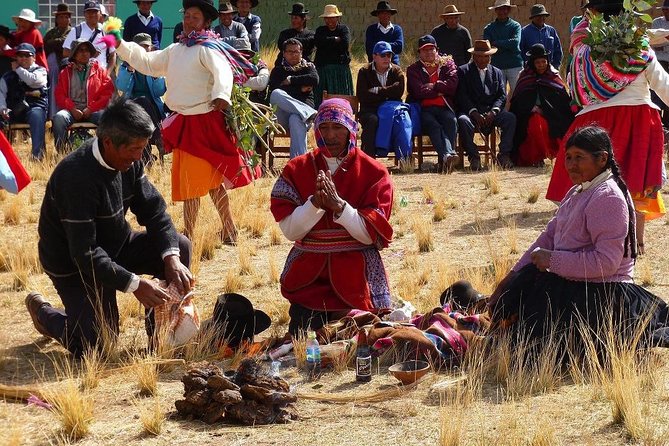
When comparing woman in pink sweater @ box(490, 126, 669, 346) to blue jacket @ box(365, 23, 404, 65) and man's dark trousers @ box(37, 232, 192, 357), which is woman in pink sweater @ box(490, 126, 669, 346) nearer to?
man's dark trousers @ box(37, 232, 192, 357)

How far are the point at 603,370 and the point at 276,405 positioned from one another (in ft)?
5.35

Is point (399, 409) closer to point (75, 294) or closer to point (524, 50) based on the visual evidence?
point (75, 294)

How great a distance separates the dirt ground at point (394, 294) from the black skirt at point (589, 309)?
0.24m

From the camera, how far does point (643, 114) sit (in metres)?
8.45

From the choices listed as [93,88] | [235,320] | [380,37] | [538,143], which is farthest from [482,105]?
[235,320]

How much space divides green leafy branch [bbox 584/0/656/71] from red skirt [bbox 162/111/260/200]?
2924mm

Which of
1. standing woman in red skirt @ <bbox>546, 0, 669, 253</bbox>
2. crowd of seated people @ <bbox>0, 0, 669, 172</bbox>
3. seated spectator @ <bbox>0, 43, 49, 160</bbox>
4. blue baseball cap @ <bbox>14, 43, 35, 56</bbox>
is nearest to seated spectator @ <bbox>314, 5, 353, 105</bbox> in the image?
crowd of seated people @ <bbox>0, 0, 669, 172</bbox>

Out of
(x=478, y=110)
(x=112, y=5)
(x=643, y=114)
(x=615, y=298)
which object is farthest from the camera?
(x=112, y=5)

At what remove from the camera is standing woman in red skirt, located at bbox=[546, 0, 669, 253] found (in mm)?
Answer: 8344

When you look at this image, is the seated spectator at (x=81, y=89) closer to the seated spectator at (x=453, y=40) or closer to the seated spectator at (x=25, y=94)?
the seated spectator at (x=25, y=94)

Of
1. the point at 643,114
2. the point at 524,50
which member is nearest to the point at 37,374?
the point at 643,114

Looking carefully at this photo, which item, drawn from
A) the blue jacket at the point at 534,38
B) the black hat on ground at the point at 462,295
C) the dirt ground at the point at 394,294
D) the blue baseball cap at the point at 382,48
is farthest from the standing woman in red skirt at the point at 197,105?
the blue jacket at the point at 534,38

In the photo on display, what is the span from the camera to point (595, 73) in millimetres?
8430

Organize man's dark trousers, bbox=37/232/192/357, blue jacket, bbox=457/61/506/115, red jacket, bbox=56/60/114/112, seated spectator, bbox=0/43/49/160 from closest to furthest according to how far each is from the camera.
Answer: man's dark trousers, bbox=37/232/192/357 → blue jacket, bbox=457/61/506/115 → red jacket, bbox=56/60/114/112 → seated spectator, bbox=0/43/49/160
